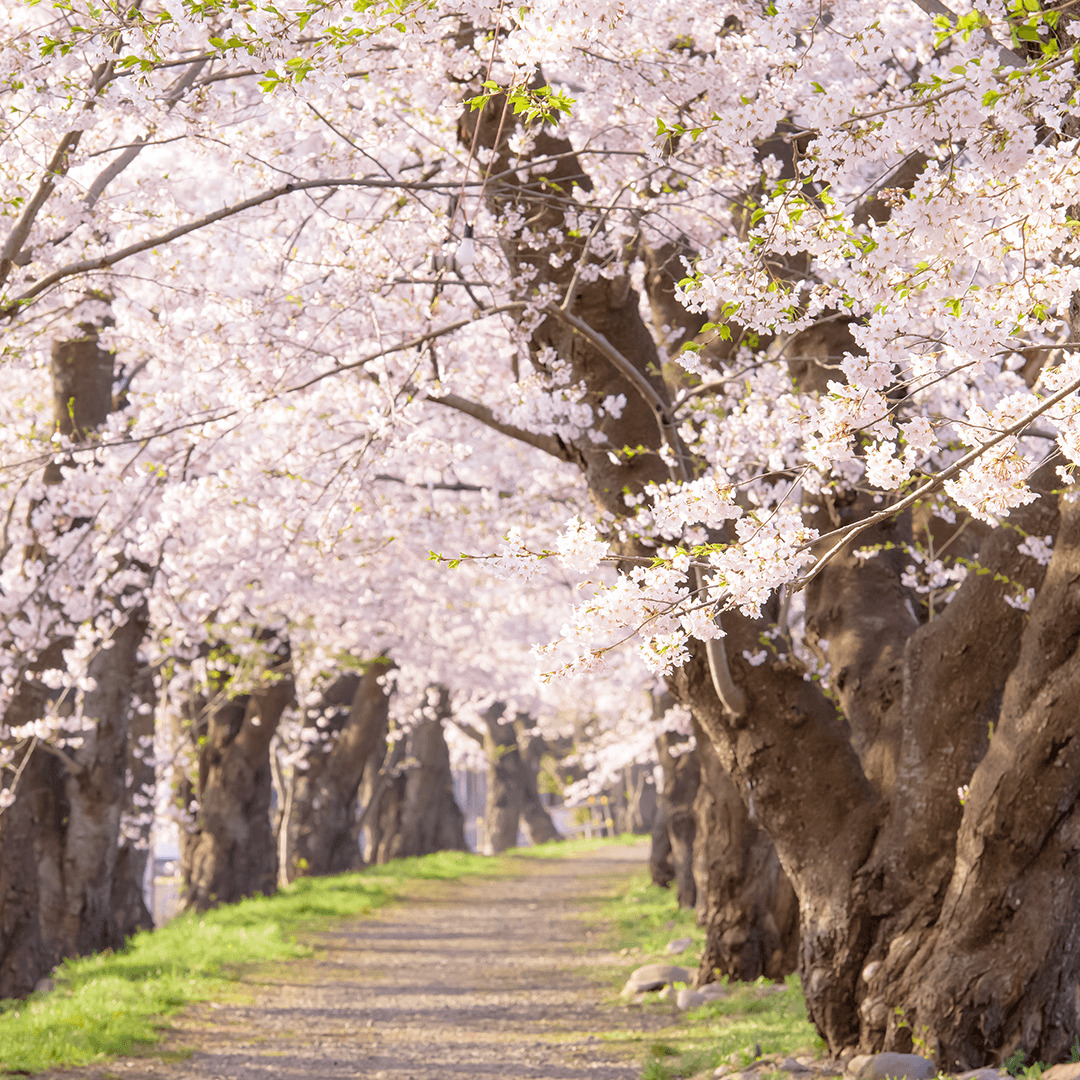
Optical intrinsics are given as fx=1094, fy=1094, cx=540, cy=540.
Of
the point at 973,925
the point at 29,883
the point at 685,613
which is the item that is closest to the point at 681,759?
the point at 29,883

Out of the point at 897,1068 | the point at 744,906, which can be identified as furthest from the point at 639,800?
the point at 897,1068

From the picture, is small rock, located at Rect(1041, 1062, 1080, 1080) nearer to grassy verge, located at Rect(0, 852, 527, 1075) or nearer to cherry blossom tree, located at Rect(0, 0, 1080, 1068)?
cherry blossom tree, located at Rect(0, 0, 1080, 1068)

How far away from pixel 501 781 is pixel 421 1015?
22.1 m

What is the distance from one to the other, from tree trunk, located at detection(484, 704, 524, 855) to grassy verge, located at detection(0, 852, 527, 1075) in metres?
14.1

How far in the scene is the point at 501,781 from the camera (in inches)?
1219

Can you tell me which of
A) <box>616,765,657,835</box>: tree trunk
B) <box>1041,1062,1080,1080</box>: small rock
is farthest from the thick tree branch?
<box>616,765,657,835</box>: tree trunk

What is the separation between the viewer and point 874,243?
3430mm

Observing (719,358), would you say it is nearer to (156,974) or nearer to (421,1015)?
(421,1015)

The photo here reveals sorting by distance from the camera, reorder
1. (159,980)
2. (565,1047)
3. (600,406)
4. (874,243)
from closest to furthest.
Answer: (874,243) < (600,406) < (565,1047) < (159,980)

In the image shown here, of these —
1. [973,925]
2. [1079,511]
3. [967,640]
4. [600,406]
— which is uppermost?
[600,406]

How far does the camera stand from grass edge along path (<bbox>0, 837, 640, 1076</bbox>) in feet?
23.3

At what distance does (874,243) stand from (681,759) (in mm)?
12542

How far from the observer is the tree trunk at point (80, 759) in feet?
32.3

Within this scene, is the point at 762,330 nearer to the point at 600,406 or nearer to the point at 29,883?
the point at 600,406
